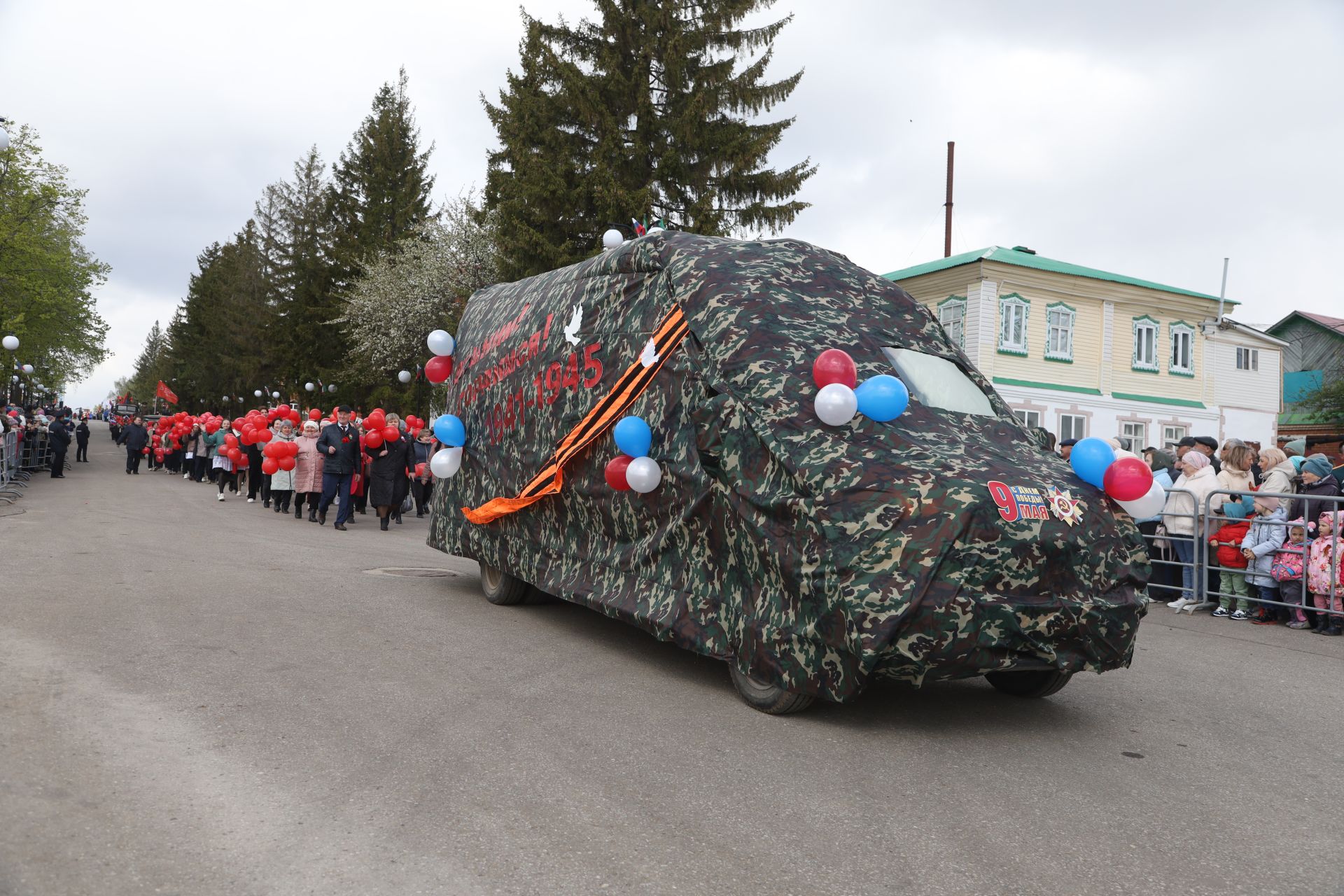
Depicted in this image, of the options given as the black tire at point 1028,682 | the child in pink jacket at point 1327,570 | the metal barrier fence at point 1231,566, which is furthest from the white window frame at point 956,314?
the black tire at point 1028,682

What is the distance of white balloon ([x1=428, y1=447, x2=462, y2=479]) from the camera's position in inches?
341

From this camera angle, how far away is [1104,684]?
6.33m

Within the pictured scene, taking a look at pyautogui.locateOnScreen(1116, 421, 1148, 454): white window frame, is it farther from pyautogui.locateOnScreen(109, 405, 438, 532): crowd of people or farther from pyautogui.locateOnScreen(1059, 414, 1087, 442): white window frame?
pyautogui.locateOnScreen(109, 405, 438, 532): crowd of people

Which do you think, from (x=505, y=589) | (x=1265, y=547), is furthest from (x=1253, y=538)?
(x=505, y=589)

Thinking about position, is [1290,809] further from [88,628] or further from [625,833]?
[88,628]

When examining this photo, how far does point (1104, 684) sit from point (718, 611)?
282 centimetres

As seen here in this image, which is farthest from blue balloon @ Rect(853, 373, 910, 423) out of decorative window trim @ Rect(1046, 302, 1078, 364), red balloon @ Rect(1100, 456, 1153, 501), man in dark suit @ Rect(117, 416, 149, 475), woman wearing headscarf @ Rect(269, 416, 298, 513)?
man in dark suit @ Rect(117, 416, 149, 475)

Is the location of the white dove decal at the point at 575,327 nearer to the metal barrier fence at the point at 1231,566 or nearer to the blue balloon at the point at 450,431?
the blue balloon at the point at 450,431

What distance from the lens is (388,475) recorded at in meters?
15.6

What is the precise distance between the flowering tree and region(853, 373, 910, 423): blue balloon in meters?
30.2

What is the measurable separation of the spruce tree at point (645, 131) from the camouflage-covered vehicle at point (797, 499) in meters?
17.3

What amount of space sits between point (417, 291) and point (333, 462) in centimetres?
2233

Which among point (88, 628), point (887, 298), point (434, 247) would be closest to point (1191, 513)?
point (887, 298)

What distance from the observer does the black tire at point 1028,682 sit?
550cm
